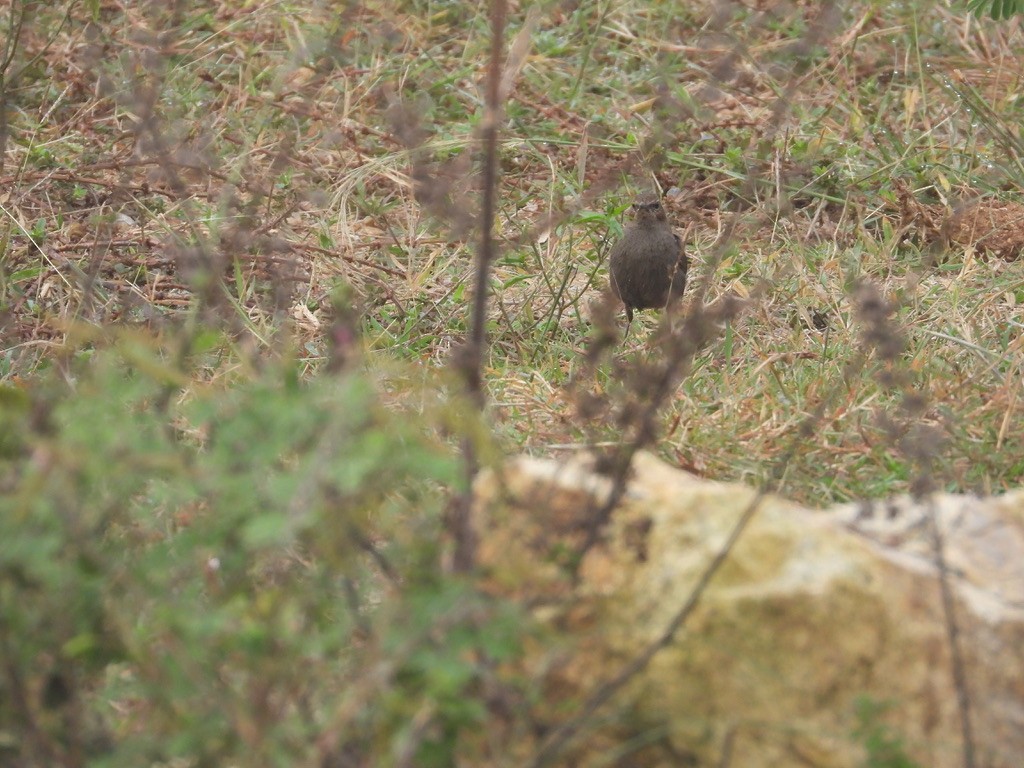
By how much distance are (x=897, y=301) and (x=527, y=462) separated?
242 cm

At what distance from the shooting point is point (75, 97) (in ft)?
21.0

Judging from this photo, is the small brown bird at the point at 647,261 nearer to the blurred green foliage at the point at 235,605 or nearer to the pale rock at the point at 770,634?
the pale rock at the point at 770,634

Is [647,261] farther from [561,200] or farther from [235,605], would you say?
[235,605]

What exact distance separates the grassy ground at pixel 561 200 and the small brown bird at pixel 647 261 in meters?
0.08

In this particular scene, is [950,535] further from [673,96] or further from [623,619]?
[673,96]

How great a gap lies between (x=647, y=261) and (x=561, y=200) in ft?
2.09

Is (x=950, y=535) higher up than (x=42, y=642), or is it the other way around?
(x=42, y=642)

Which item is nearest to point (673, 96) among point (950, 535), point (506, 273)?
point (506, 273)

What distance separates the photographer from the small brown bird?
17.8ft

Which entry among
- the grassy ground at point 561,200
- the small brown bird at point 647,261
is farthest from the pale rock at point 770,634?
the small brown bird at point 647,261

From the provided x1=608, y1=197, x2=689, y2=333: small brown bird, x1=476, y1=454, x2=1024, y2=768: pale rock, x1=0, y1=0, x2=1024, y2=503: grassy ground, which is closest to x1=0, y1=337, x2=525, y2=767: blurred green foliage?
x1=476, y1=454, x2=1024, y2=768: pale rock

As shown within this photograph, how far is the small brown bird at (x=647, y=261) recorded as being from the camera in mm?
5438

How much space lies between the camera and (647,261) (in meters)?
5.44

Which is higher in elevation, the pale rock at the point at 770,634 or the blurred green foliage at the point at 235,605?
the blurred green foliage at the point at 235,605
